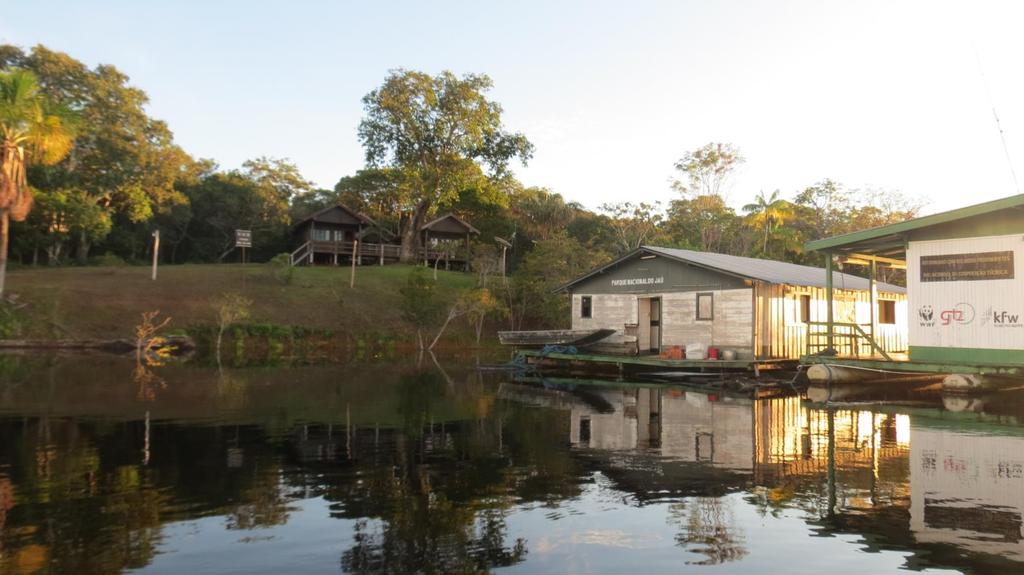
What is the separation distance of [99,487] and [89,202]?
4011 centimetres

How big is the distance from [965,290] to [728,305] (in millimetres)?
7742

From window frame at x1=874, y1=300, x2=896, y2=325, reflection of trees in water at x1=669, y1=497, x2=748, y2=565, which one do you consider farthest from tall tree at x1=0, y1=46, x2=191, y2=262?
reflection of trees in water at x1=669, y1=497, x2=748, y2=565

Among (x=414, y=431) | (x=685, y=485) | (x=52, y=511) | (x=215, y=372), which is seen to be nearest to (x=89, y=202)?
(x=215, y=372)

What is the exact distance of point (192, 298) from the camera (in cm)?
3653

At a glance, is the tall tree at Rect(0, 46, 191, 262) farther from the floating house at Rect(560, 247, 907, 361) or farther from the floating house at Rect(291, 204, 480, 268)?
the floating house at Rect(560, 247, 907, 361)

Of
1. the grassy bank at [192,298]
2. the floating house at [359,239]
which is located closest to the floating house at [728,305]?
the grassy bank at [192,298]

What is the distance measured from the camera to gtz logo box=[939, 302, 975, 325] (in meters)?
18.2

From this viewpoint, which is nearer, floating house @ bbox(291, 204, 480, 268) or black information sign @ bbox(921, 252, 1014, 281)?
black information sign @ bbox(921, 252, 1014, 281)

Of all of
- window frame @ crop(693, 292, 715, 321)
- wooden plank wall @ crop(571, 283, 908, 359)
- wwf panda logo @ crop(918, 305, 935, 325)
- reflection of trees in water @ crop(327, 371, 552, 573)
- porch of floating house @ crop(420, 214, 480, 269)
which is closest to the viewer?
reflection of trees in water @ crop(327, 371, 552, 573)

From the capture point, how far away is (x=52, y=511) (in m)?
6.58

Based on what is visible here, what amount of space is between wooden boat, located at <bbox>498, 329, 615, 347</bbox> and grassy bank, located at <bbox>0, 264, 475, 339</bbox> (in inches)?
434

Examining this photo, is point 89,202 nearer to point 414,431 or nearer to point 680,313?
point 680,313

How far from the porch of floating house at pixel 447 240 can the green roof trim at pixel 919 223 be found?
32.4 metres

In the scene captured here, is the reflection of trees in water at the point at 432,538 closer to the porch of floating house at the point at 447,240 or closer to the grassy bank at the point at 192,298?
the grassy bank at the point at 192,298
